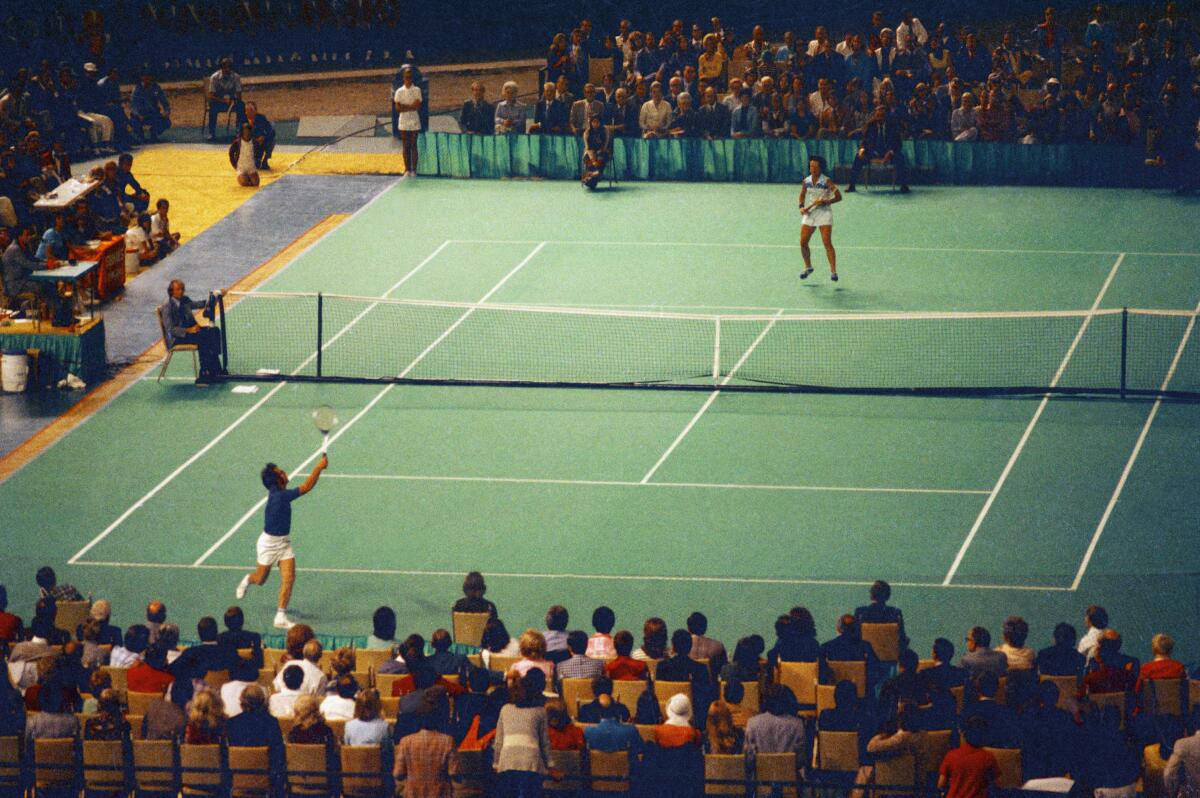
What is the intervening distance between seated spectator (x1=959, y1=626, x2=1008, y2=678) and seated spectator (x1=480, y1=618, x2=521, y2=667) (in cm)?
369

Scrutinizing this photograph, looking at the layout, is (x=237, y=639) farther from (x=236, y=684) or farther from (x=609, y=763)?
(x=609, y=763)

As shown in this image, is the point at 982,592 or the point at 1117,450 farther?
the point at 1117,450

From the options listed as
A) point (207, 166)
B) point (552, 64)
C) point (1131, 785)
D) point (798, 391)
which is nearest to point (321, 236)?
point (207, 166)

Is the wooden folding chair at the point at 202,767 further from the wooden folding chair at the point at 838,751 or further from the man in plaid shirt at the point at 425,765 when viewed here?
the wooden folding chair at the point at 838,751

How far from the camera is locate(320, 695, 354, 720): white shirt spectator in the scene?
13.8 meters

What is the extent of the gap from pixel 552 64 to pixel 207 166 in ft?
25.7

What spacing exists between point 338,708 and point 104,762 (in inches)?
68.6

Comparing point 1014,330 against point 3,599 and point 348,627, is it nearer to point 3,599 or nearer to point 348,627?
point 348,627

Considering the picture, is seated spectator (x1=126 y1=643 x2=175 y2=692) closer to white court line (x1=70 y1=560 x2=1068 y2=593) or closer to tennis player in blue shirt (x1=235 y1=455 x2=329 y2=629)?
tennis player in blue shirt (x1=235 y1=455 x2=329 y2=629)

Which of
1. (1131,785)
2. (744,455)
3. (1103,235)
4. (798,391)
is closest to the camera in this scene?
(1131,785)

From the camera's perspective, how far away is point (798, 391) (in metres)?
25.5

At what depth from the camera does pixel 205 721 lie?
43.0 feet

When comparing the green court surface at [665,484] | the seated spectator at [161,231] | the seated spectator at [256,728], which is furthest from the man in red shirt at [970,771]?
the seated spectator at [161,231]

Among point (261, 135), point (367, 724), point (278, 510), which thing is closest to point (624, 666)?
point (367, 724)
